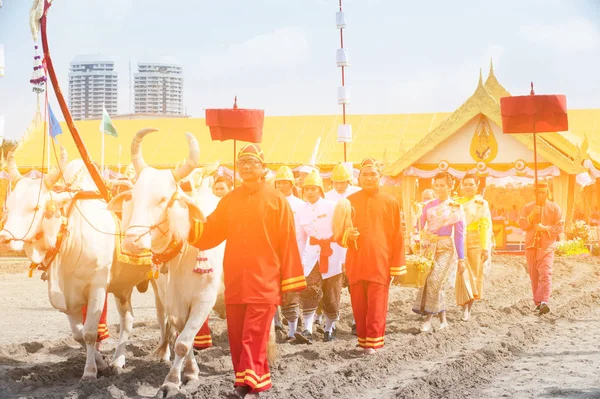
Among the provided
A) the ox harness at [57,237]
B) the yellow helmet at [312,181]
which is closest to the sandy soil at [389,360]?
the ox harness at [57,237]

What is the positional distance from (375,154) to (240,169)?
1854 centimetres

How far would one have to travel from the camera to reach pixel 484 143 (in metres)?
22.0

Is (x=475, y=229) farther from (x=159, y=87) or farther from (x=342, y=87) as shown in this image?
(x=159, y=87)

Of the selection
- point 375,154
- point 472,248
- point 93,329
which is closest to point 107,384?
point 93,329

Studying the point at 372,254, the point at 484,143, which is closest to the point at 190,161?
the point at 372,254

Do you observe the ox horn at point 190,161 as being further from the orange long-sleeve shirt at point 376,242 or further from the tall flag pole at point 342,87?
the tall flag pole at point 342,87

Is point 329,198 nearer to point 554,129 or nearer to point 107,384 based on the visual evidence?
point 554,129

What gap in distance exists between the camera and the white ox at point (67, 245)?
22.8 ft

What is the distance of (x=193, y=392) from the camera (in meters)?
6.28

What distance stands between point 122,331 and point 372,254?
8.15ft

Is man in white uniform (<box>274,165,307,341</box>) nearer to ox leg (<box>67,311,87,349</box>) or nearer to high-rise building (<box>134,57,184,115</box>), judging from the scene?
ox leg (<box>67,311,87,349</box>)

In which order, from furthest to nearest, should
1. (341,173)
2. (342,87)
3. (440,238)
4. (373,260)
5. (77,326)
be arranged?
(342,87) → (440,238) → (341,173) → (373,260) → (77,326)

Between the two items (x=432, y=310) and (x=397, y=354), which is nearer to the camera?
(x=397, y=354)

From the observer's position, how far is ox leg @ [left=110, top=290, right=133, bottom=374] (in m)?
7.30
